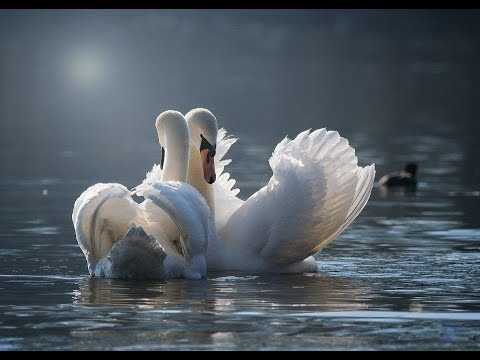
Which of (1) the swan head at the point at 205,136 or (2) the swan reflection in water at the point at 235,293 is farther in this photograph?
(1) the swan head at the point at 205,136

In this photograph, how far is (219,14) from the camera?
144000 mm

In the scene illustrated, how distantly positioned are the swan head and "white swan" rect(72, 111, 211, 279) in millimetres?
836

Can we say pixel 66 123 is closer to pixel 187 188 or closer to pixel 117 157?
pixel 117 157

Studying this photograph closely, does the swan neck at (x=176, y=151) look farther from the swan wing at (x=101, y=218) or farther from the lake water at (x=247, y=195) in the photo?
the lake water at (x=247, y=195)

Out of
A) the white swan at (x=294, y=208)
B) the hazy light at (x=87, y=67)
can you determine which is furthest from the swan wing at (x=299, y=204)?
the hazy light at (x=87, y=67)

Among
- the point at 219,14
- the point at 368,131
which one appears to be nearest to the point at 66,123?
the point at 368,131

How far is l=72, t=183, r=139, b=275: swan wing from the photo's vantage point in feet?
46.6

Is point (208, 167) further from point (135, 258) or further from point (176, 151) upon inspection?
point (135, 258)

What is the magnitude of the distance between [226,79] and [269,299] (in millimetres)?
73126

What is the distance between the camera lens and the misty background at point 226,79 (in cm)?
3759

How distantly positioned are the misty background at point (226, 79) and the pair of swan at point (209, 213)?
10.6 metres

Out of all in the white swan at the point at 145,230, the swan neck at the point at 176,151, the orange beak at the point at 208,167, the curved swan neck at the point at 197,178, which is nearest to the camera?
the white swan at the point at 145,230

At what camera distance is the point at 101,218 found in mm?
14477

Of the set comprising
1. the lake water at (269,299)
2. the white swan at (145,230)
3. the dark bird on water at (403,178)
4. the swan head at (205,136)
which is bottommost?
the lake water at (269,299)
